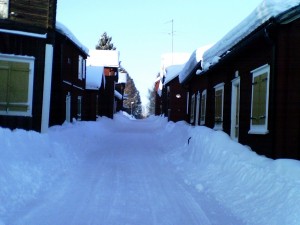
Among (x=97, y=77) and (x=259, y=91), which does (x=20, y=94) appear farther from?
(x=97, y=77)

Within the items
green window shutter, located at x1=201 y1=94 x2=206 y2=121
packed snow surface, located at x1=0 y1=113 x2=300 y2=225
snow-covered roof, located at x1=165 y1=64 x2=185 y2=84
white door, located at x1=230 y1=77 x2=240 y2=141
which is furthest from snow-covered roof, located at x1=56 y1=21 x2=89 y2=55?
snow-covered roof, located at x1=165 y1=64 x2=185 y2=84

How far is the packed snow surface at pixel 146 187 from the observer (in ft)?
21.9

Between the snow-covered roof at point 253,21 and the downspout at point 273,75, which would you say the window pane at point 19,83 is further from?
the downspout at point 273,75

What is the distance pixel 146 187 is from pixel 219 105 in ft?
23.6

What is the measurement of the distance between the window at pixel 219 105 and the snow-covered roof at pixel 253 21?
137 cm

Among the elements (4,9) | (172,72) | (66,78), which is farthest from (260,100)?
(172,72)

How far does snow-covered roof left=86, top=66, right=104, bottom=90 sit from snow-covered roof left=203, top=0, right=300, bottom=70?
18.1 meters

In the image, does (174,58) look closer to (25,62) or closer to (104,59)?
(104,59)

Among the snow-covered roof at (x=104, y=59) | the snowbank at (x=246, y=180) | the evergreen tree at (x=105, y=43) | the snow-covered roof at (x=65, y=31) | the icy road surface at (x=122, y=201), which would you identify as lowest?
the icy road surface at (x=122, y=201)

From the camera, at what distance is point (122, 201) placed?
796 cm

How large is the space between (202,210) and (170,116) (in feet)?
A: 97.0

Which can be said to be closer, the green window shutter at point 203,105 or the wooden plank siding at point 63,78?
the green window shutter at point 203,105

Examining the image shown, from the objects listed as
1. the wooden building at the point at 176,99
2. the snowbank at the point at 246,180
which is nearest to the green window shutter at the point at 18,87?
the snowbank at the point at 246,180

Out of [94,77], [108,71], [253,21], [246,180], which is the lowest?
[246,180]
